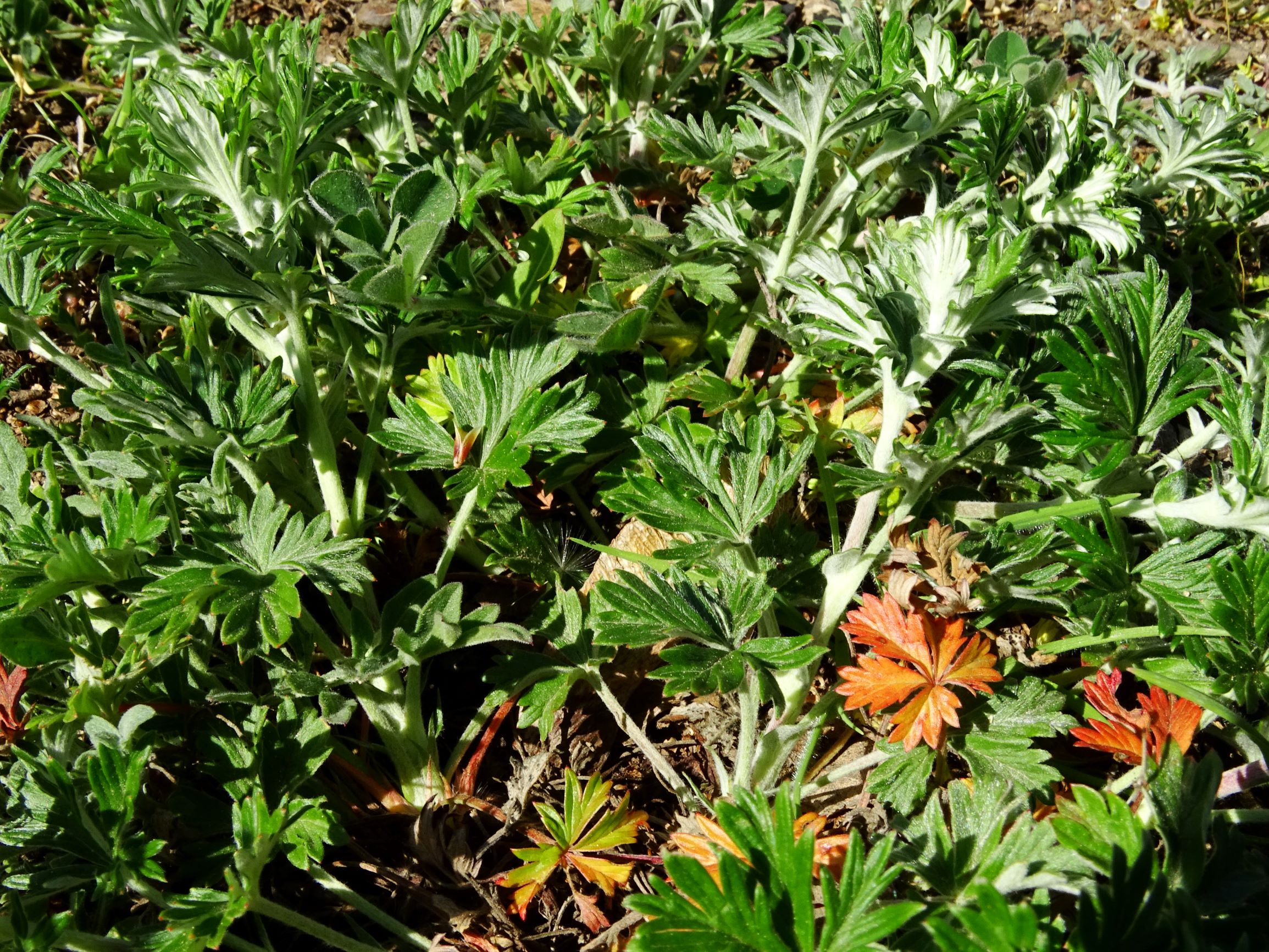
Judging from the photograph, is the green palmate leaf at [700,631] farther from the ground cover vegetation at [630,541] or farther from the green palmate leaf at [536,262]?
the green palmate leaf at [536,262]

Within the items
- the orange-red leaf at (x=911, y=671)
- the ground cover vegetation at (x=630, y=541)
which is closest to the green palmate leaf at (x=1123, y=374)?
the ground cover vegetation at (x=630, y=541)

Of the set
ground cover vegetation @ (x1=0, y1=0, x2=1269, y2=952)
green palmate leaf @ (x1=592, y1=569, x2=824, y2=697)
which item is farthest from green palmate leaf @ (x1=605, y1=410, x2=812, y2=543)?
green palmate leaf @ (x1=592, y1=569, x2=824, y2=697)

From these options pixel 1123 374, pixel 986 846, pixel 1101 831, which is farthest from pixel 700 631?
pixel 1123 374

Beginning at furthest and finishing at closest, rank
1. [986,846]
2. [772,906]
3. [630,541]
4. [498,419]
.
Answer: [630,541] → [498,419] → [986,846] → [772,906]

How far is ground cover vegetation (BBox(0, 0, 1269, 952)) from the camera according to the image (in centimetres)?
155

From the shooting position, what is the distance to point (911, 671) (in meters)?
1.69

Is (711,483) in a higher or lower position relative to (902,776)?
higher

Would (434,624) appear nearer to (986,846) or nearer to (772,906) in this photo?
(772,906)

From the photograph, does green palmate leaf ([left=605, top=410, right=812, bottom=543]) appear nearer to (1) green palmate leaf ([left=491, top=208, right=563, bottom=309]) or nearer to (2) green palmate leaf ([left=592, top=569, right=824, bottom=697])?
(2) green palmate leaf ([left=592, top=569, right=824, bottom=697])

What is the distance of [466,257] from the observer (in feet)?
6.41

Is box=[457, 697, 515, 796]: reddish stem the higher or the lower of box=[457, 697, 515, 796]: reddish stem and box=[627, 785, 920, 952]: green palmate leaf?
the lower

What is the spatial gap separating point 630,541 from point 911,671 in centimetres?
71

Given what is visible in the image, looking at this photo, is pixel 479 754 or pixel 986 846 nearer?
pixel 986 846

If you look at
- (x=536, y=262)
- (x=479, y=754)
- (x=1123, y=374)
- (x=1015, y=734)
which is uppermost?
(x=1123, y=374)
